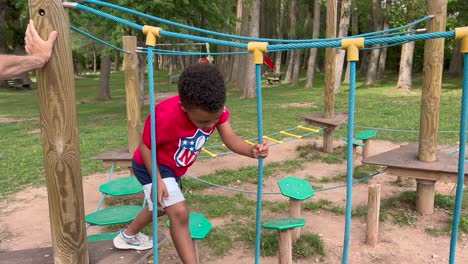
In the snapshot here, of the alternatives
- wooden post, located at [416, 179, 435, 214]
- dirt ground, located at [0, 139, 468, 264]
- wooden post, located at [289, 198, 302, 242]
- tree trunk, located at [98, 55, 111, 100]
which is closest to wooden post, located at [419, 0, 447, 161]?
wooden post, located at [416, 179, 435, 214]

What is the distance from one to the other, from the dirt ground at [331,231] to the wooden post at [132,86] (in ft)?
3.06

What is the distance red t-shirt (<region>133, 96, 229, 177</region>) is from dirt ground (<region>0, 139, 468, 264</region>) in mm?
1381

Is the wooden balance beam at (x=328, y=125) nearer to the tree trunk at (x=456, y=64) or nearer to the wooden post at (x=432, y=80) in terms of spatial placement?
the wooden post at (x=432, y=80)

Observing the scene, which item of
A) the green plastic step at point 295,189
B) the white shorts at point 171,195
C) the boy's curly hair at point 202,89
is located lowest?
the green plastic step at point 295,189

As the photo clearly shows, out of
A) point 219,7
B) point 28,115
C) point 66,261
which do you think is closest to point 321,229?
point 66,261

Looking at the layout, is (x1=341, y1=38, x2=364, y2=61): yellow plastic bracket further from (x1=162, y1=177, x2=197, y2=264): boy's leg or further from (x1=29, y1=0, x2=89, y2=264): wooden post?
(x1=29, y1=0, x2=89, y2=264): wooden post

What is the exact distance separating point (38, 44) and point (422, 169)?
3.38m

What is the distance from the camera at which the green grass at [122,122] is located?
19.9ft

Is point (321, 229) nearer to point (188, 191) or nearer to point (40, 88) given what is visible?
point (188, 191)

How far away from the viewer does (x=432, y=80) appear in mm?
3869

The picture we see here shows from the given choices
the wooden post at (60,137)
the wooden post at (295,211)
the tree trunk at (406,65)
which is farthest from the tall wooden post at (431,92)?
the tree trunk at (406,65)

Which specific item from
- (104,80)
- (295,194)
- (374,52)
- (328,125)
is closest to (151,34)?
(295,194)

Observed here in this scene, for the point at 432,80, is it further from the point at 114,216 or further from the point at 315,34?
the point at 315,34

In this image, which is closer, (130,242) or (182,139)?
(182,139)
